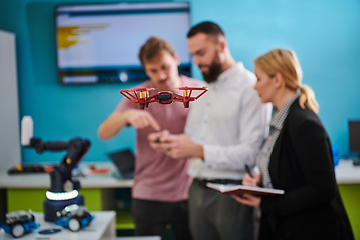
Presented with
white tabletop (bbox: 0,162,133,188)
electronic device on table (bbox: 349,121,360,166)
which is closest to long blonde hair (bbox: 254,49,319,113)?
white tabletop (bbox: 0,162,133,188)

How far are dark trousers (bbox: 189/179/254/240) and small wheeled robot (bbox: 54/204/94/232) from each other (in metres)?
0.65

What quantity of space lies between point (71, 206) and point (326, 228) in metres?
1.01

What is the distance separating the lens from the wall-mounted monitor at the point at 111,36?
9.64ft

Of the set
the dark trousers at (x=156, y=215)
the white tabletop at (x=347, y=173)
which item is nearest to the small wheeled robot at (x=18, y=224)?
the dark trousers at (x=156, y=215)

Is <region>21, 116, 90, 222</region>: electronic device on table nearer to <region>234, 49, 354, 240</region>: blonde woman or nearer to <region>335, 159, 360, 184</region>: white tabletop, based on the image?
<region>234, 49, 354, 240</region>: blonde woman

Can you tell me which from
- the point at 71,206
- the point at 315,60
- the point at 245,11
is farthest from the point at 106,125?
the point at 315,60


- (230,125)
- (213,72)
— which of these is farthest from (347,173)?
(213,72)

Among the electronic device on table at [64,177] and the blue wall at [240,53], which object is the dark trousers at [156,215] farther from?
the blue wall at [240,53]

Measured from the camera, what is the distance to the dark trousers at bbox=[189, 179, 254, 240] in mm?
1765

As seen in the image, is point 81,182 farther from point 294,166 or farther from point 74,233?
point 294,166

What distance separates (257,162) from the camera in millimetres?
1685

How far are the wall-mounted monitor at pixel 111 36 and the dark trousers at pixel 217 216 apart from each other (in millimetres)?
1333

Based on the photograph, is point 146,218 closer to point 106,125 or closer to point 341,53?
point 106,125

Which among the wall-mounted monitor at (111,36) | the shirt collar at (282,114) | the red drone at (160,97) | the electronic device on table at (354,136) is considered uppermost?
the wall-mounted monitor at (111,36)
